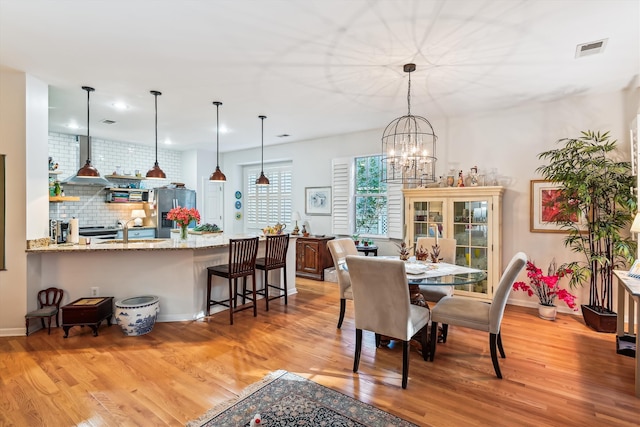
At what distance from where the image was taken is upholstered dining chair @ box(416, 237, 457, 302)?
3520mm

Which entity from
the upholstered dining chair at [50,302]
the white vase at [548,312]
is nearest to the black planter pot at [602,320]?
the white vase at [548,312]

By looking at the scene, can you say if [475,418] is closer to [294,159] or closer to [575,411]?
[575,411]

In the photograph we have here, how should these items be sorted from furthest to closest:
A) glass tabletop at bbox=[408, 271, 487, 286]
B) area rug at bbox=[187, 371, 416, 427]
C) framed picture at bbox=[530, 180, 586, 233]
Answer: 1. framed picture at bbox=[530, 180, 586, 233]
2. glass tabletop at bbox=[408, 271, 487, 286]
3. area rug at bbox=[187, 371, 416, 427]

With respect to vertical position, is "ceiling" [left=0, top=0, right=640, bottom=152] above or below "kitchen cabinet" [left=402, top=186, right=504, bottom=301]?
above

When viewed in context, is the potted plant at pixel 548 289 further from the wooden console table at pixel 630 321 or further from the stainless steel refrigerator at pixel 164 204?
the stainless steel refrigerator at pixel 164 204

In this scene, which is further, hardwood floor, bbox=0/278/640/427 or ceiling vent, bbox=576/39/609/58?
ceiling vent, bbox=576/39/609/58

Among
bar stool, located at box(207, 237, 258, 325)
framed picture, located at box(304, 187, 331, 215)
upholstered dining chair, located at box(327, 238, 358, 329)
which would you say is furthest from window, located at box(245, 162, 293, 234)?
upholstered dining chair, located at box(327, 238, 358, 329)

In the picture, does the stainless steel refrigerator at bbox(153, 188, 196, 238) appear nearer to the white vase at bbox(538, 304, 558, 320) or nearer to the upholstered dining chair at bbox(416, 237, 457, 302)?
the upholstered dining chair at bbox(416, 237, 457, 302)

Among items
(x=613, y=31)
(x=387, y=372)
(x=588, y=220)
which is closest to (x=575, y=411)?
(x=387, y=372)

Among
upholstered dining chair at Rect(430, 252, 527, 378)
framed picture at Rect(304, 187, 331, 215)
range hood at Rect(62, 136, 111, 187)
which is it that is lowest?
upholstered dining chair at Rect(430, 252, 527, 378)

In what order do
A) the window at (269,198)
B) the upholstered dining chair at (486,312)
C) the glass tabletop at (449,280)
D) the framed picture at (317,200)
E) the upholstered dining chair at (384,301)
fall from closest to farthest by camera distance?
the upholstered dining chair at (384,301) → the upholstered dining chair at (486,312) → the glass tabletop at (449,280) → the framed picture at (317,200) → the window at (269,198)

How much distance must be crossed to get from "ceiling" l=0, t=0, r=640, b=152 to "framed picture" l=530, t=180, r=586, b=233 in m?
1.10

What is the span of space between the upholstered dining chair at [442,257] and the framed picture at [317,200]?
99.4 inches

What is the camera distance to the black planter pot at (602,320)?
3.49 meters
